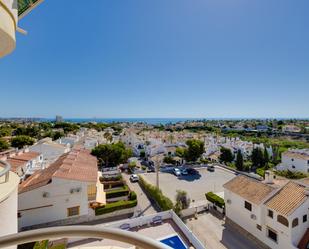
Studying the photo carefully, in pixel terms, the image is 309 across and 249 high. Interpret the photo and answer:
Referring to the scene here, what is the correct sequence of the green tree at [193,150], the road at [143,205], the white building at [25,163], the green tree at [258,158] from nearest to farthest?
the road at [143,205], the white building at [25,163], the green tree at [193,150], the green tree at [258,158]

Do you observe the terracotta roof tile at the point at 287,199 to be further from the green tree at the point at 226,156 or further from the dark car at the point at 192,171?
the green tree at the point at 226,156

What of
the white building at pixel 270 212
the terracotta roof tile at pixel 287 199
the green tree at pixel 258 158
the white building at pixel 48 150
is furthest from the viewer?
the green tree at pixel 258 158

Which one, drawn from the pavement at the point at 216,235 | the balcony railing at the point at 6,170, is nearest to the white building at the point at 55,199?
the pavement at the point at 216,235

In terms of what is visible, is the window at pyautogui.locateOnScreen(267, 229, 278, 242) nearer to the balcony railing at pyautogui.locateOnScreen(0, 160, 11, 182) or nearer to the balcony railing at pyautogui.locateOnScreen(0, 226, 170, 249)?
the balcony railing at pyautogui.locateOnScreen(0, 160, 11, 182)

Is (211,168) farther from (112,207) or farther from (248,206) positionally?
(112,207)

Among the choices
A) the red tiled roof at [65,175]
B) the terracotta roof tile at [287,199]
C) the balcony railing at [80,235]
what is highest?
the balcony railing at [80,235]

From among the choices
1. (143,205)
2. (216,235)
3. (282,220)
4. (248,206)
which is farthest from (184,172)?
(282,220)

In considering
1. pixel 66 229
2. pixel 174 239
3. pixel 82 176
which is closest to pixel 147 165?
pixel 82 176
